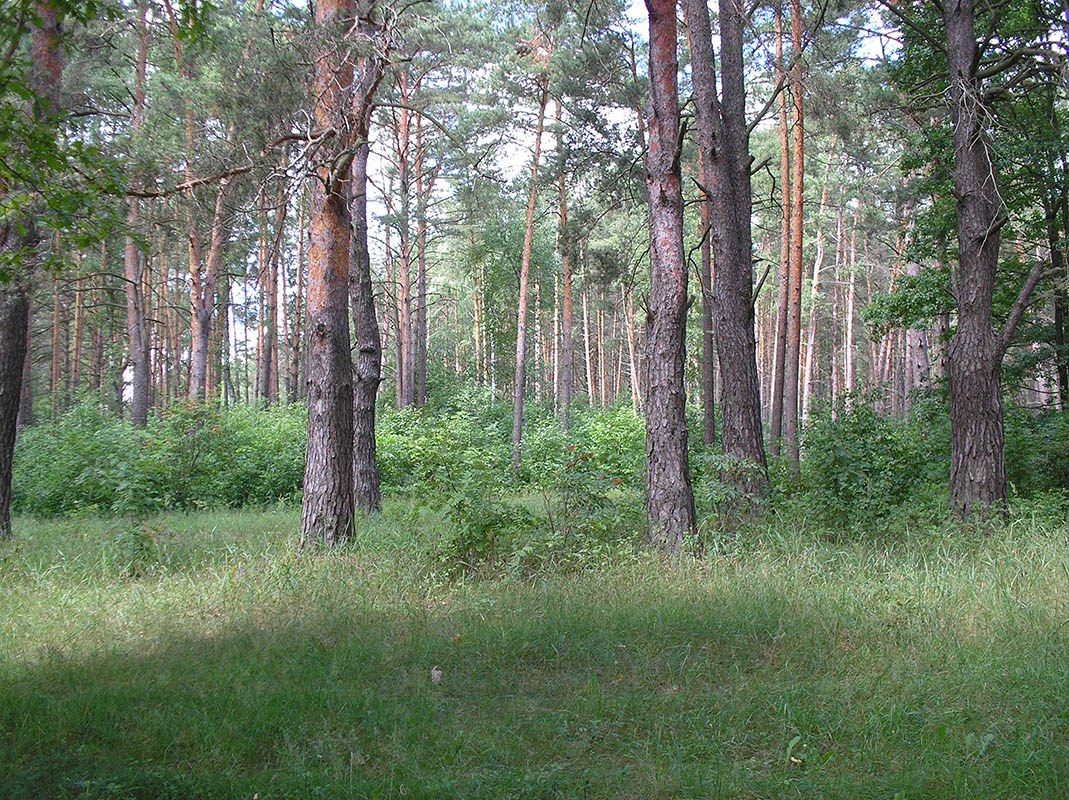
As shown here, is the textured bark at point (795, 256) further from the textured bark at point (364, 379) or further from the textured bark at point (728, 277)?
the textured bark at point (364, 379)

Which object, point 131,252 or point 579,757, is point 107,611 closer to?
point 579,757

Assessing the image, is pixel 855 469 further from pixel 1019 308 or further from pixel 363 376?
pixel 363 376

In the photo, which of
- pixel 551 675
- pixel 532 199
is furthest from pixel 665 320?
pixel 532 199

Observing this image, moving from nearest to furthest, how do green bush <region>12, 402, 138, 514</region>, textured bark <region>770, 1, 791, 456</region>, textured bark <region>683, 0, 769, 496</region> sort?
textured bark <region>683, 0, 769, 496</region>, green bush <region>12, 402, 138, 514</region>, textured bark <region>770, 1, 791, 456</region>

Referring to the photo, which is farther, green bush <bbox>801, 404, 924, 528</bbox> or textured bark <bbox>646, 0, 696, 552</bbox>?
green bush <bbox>801, 404, 924, 528</bbox>

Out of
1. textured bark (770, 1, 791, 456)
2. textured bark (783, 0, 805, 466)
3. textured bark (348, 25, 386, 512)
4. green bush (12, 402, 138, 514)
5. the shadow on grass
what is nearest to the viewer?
the shadow on grass

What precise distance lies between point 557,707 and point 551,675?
46 cm

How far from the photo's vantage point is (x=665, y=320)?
7617 millimetres

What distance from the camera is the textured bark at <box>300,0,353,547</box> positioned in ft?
25.4

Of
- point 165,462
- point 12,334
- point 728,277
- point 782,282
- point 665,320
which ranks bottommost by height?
point 165,462

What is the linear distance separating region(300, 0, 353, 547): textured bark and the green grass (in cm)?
70

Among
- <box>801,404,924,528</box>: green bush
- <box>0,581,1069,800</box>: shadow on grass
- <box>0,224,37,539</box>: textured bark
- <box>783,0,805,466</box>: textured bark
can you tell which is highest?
<box>783,0,805,466</box>: textured bark

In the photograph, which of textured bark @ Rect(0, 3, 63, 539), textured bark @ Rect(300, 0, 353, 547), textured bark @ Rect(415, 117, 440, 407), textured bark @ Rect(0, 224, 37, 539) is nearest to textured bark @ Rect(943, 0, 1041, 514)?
textured bark @ Rect(300, 0, 353, 547)

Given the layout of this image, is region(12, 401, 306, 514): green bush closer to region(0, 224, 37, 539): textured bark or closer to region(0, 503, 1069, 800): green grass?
region(0, 224, 37, 539): textured bark
